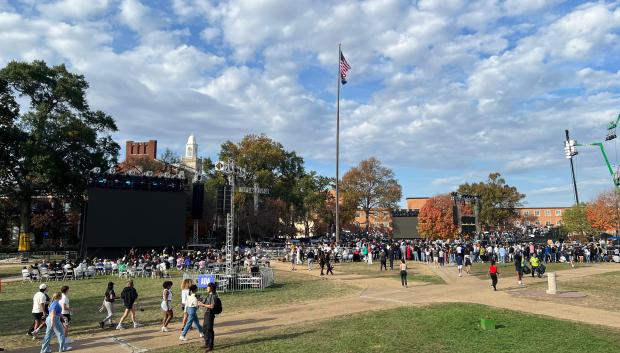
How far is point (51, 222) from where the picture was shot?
187ft

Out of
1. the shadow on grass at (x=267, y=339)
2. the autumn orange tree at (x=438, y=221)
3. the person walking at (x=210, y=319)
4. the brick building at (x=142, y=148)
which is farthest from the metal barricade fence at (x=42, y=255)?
the autumn orange tree at (x=438, y=221)

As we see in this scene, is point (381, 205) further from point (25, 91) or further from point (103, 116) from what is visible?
point (25, 91)

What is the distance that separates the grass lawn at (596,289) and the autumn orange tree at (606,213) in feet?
138

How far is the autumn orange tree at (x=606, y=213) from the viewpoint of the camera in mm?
61119

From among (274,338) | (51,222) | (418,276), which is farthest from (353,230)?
(274,338)

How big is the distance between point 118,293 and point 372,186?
195 feet

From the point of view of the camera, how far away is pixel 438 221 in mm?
70062

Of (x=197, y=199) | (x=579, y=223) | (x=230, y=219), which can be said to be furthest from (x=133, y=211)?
(x=579, y=223)

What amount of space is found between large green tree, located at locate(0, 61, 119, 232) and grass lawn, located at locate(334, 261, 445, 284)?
2813cm

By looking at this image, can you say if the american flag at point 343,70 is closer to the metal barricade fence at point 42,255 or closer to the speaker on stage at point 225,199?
the speaker on stage at point 225,199

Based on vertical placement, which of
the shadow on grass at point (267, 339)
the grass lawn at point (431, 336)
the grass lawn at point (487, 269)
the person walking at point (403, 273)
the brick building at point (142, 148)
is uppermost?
the brick building at point (142, 148)

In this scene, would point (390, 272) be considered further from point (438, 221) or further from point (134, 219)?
point (438, 221)

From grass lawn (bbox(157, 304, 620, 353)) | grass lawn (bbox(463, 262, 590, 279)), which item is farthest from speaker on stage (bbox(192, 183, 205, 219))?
grass lawn (bbox(157, 304, 620, 353))

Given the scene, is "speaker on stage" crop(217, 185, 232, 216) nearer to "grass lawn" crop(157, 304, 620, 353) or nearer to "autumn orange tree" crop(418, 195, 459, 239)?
"grass lawn" crop(157, 304, 620, 353)
